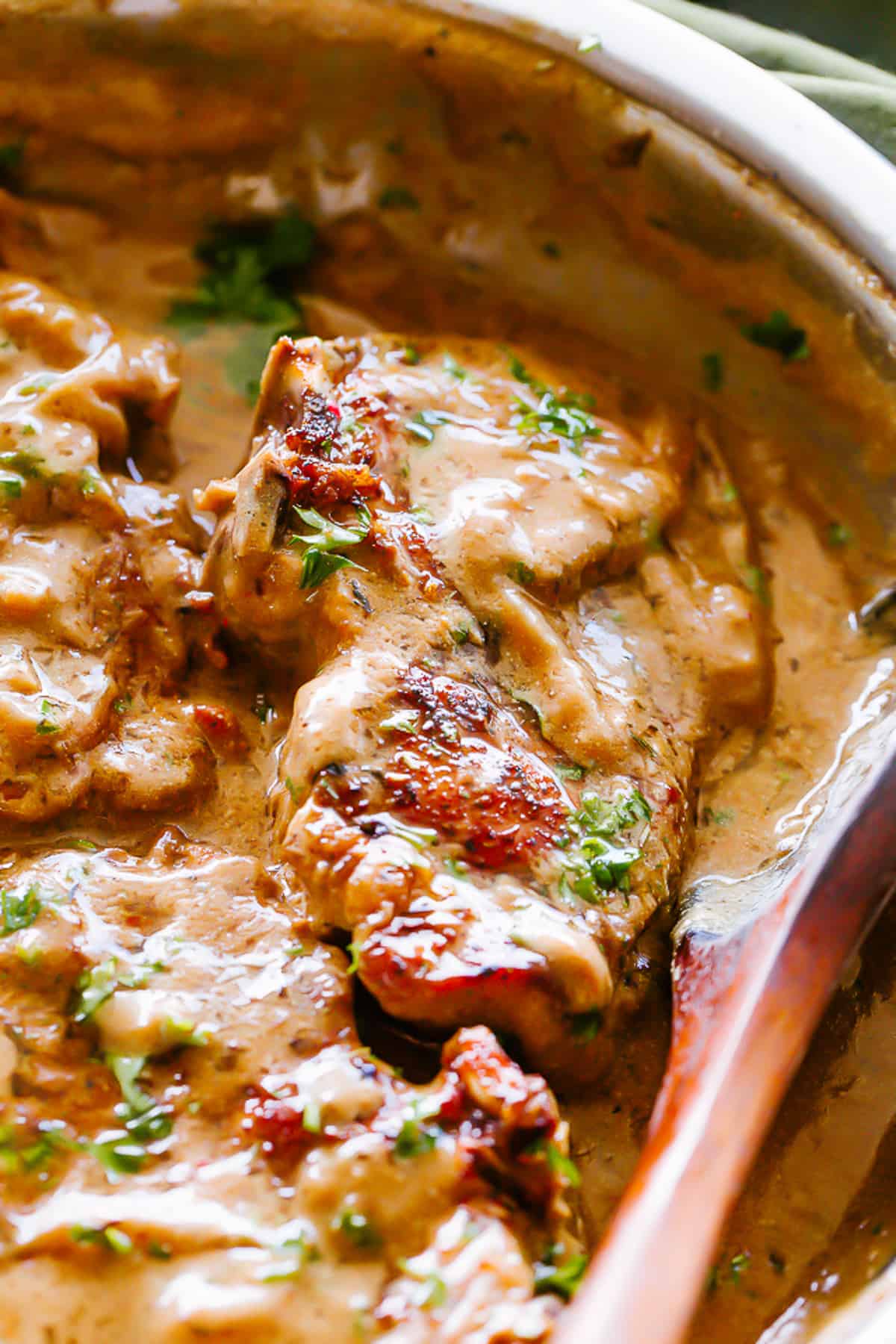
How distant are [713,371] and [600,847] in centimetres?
101

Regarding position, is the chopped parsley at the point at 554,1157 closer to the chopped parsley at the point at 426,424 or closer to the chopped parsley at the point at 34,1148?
the chopped parsley at the point at 34,1148

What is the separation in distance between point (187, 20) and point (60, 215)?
44 centimetres

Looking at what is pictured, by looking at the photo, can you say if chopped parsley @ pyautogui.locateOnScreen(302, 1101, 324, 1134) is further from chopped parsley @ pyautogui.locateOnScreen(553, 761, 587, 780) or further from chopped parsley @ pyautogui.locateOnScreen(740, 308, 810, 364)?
chopped parsley @ pyautogui.locateOnScreen(740, 308, 810, 364)

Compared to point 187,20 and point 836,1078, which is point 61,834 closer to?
point 836,1078

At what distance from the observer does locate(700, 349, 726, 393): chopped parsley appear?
91.1 inches

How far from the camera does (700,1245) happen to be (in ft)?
4.37

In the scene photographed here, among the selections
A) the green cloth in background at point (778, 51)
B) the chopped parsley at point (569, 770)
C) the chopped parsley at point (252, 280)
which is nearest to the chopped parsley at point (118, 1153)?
the chopped parsley at point (569, 770)

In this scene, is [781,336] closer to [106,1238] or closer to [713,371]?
[713,371]

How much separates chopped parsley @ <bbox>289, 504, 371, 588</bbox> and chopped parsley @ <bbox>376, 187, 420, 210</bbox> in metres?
0.90

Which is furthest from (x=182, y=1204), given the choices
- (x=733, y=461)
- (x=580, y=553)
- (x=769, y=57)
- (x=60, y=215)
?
(x=769, y=57)

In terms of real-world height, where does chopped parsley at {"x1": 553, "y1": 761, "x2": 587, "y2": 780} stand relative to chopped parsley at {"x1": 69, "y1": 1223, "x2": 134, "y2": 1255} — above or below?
above

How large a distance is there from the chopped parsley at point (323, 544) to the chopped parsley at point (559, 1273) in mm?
909

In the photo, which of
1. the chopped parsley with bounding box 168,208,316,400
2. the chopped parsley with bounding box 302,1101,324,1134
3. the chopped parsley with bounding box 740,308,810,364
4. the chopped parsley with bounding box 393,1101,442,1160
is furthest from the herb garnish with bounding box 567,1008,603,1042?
the chopped parsley with bounding box 168,208,316,400

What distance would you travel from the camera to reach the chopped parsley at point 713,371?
2.31 meters
